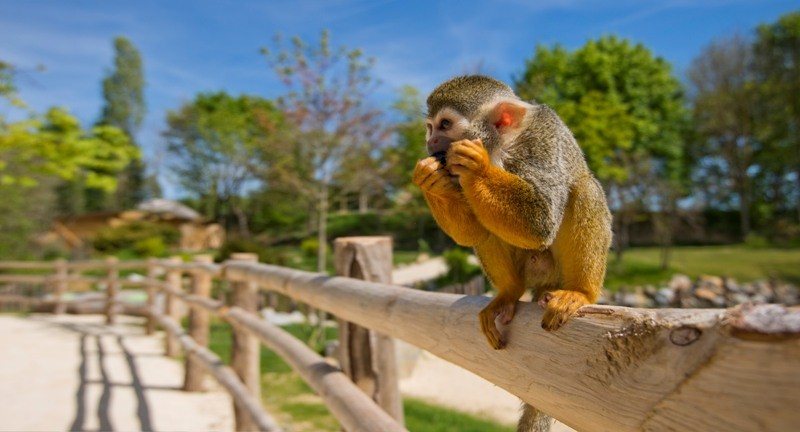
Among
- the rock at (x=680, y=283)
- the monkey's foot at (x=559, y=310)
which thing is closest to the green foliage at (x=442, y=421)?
the monkey's foot at (x=559, y=310)

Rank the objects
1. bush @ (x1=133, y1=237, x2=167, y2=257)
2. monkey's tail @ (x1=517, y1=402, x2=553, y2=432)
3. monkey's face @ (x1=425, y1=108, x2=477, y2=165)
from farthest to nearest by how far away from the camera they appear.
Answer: bush @ (x1=133, y1=237, x2=167, y2=257), monkey's face @ (x1=425, y1=108, x2=477, y2=165), monkey's tail @ (x1=517, y1=402, x2=553, y2=432)

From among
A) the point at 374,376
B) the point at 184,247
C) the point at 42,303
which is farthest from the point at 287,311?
the point at 184,247

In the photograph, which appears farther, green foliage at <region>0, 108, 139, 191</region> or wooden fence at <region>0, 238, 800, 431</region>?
green foliage at <region>0, 108, 139, 191</region>

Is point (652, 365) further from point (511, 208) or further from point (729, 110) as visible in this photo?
point (729, 110)

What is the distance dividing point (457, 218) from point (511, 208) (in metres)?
0.22

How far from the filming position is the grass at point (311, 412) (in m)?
5.34

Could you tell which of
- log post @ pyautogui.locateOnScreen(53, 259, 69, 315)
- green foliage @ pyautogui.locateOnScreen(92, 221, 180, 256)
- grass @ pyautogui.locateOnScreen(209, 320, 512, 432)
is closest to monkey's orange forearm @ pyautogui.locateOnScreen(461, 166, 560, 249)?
grass @ pyautogui.locateOnScreen(209, 320, 512, 432)

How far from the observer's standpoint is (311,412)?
18.9ft

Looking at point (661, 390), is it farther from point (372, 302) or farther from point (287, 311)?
point (287, 311)

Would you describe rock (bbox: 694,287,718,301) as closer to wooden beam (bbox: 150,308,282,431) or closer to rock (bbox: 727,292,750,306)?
rock (bbox: 727,292,750,306)

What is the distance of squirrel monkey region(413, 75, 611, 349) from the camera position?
161cm

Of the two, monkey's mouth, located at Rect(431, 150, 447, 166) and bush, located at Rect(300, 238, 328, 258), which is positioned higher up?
monkey's mouth, located at Rect(431, 150, 447, 166)

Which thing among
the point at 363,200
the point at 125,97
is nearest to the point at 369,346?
the point at 363,200

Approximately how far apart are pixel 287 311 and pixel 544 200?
40.0ft
